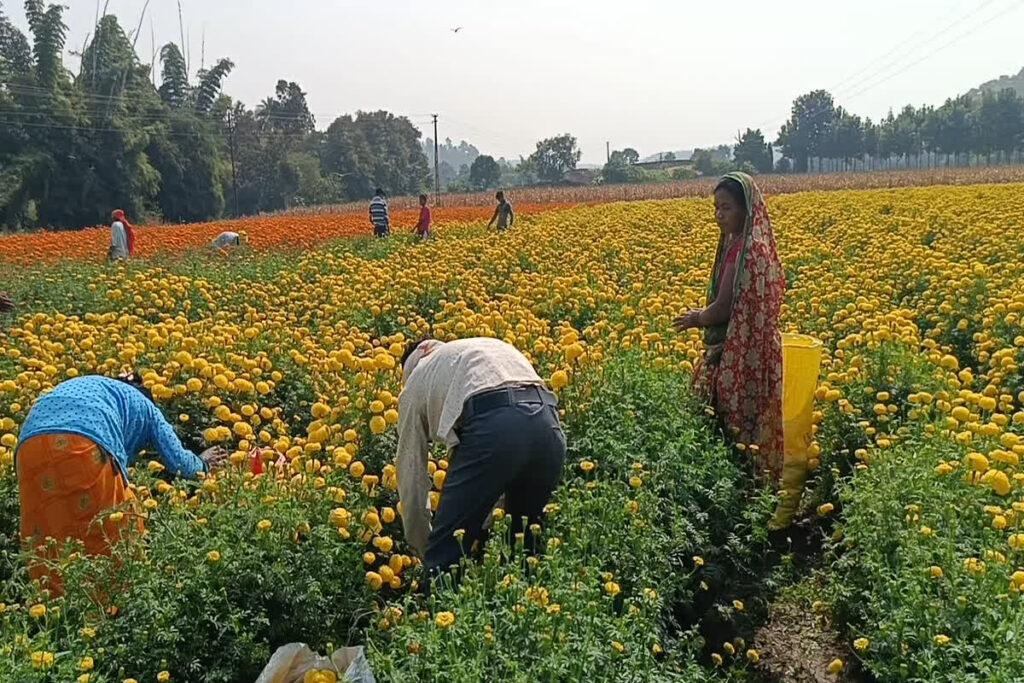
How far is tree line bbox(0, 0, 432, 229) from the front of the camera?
3725 cm

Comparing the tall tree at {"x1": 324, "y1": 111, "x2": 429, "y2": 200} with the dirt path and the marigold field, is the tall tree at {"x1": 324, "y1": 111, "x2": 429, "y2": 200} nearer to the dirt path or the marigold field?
the marigold field

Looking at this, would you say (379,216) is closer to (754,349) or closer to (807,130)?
(754,349)

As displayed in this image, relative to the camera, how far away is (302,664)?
2.72 m

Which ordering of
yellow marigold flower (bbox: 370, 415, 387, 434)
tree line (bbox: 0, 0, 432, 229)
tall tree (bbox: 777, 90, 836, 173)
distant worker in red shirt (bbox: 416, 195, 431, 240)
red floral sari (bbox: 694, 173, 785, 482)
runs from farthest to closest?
1. tall tree (bbox: 777, 90, 836, 173)
2. tree line (bbox: 0, 0, 432, 229)
3. distant worker in red shirt (bbox: 416, 195, 431, 240)
4. red floral sari (bbox: 694, 173, 785, 482)
5. yellow marigold flower (bbox: 370, 415, 387, 434)

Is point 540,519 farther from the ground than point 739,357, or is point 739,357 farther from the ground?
point 739,357

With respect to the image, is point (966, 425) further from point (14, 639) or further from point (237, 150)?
point (237, 150)

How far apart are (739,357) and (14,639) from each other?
3406mm

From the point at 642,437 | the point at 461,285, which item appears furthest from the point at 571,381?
the point at 461,285

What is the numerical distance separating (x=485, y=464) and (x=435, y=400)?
323 mm

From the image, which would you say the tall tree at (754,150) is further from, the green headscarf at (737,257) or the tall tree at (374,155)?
the green headscarf at (737,257)

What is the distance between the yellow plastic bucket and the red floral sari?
0.22 meters

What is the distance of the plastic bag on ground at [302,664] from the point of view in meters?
2.59

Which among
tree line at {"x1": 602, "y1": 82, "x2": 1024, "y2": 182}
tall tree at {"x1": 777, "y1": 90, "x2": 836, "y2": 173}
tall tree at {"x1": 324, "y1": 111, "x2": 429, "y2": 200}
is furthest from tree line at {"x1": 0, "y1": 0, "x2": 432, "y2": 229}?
tall tree at {"x1": 777, "y1": 90, "x2": 836, "y2": 173}

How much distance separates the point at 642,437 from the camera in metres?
4.04
